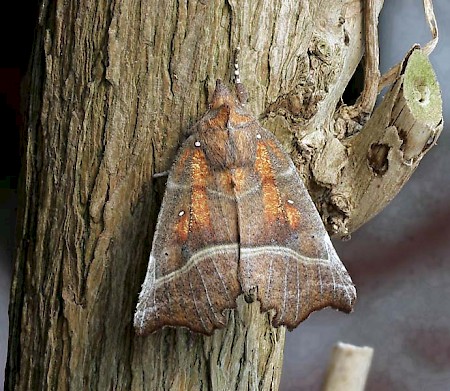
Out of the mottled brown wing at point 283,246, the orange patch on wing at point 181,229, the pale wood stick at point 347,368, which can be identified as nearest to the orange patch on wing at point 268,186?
the mottled brown wing at point 283,246

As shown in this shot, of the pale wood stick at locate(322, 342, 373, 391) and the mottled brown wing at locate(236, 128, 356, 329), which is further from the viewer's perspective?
the pale wood stick at locate(322, 342, 373, 391)

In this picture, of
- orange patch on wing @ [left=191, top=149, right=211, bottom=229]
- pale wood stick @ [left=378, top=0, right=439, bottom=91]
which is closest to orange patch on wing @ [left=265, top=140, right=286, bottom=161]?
orange patch on wing @ [left=191, top=149, right=211, bottom=229]

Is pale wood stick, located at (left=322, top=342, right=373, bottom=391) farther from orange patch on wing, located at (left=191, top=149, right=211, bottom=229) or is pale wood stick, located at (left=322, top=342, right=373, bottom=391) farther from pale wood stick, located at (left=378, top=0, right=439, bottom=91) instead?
pale wood stick, located at (left=378, top=0, right=439, bottom=91)

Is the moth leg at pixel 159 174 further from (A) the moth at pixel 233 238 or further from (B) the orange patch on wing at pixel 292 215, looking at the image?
(B) the orange patch on wing at pixel 292 215

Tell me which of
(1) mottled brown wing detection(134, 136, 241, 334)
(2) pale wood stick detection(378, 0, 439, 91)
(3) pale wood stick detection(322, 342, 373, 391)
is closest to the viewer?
(1) mottled brown wing detection(134, 136, 241, 334)

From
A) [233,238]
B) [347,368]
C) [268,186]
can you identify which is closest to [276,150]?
[268,186]

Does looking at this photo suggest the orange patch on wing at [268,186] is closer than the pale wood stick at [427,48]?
Yes

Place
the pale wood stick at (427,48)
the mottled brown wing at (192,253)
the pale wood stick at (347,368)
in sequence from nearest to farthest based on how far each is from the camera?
the mottled brown wing at (192,253), the pale wood stick at (347,368), the pale wood stick at (427,48)

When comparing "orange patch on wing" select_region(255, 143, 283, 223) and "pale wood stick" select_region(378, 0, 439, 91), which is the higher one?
"pale wood stick" select_region(378, 0, 439, 91)
